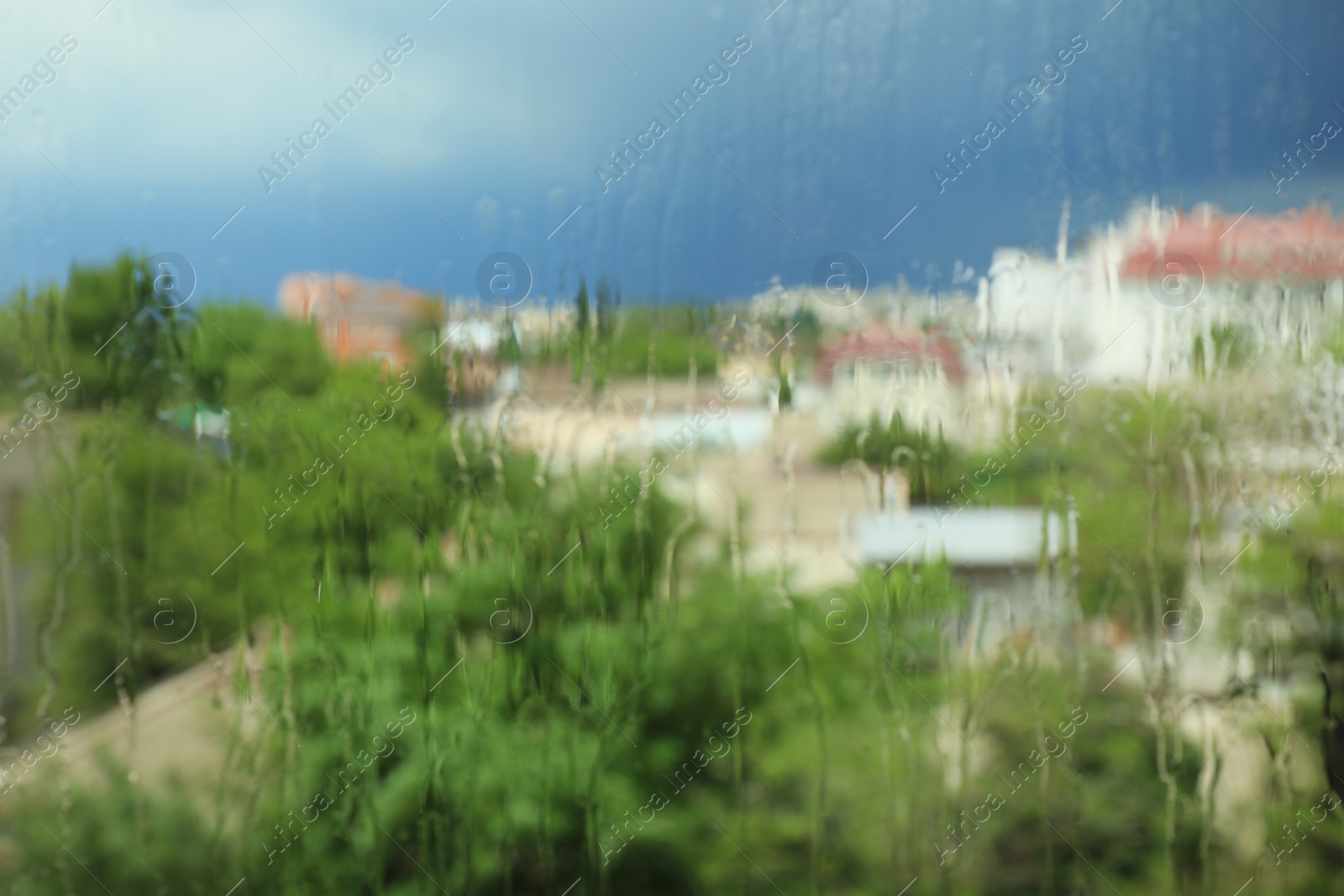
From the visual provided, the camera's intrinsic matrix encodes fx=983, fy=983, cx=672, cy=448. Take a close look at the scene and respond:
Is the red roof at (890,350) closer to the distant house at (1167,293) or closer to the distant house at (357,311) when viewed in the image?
the distant house at (1167,293)

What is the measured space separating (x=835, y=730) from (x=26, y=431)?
4.65 feet

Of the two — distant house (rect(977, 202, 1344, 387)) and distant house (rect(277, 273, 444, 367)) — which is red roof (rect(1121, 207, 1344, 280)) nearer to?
distant house (rect(977, 202, 1344, 387))

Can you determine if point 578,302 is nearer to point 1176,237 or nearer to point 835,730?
point 835,730

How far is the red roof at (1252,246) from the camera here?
164cm

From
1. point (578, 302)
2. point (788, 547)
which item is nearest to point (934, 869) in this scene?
point (788, 547)

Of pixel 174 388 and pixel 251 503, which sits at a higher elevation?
pixel 174 388

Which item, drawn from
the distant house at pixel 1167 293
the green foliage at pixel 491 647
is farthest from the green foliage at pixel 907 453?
the distant house at pixel 1167 293

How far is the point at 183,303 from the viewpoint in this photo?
61.9 inches

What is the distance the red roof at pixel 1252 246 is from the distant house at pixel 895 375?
35cm

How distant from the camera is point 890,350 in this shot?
5.24 feet

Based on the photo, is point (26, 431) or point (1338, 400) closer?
point (26, 431)

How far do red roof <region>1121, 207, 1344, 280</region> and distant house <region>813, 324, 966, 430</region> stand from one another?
350mm

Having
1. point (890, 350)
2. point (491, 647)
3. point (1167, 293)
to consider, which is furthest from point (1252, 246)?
point (491, 647)

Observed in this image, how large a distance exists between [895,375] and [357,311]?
0.87 meters
